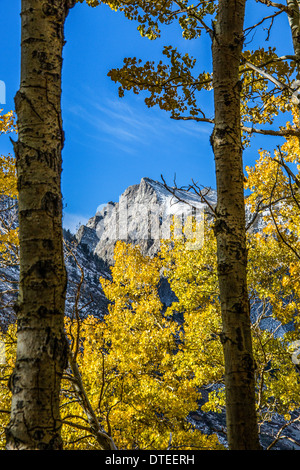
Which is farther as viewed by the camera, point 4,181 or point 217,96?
point 4,181

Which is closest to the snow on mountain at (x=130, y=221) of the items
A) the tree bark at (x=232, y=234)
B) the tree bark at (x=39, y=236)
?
the tree bark at (x=232, y=234)

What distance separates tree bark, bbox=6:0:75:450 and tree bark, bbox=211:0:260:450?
1.17m

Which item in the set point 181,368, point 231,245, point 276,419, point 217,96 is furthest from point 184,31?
point 276,419

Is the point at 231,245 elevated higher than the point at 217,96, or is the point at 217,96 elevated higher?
the point at 217,96

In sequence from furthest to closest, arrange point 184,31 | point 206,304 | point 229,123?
1. point 206,304
2. point 184,31
3. point 229,123

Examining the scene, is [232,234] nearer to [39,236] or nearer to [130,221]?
[39,236]

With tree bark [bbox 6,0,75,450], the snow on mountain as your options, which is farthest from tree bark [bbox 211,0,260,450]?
the snow on mountain

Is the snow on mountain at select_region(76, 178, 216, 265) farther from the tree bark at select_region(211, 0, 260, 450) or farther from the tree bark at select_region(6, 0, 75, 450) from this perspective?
the tree bark at select_region(6, 0, 75, 450)

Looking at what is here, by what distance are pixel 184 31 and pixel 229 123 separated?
11.8 feet

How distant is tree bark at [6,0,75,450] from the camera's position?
153cm

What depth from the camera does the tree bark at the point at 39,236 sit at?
1.53 m
